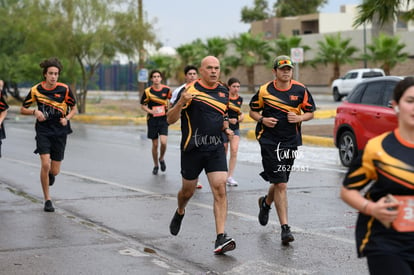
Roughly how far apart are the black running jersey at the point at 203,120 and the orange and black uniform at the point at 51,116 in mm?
2832

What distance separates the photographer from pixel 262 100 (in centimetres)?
870

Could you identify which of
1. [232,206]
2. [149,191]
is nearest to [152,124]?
[149,191]

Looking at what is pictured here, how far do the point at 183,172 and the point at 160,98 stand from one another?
21.3 ft

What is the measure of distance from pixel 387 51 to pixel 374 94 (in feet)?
118

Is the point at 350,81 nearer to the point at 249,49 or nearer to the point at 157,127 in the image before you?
the point at 249,49

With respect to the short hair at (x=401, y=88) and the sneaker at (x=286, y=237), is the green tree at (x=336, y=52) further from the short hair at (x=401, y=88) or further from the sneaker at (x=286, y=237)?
the short hair at (x=401, y=88)

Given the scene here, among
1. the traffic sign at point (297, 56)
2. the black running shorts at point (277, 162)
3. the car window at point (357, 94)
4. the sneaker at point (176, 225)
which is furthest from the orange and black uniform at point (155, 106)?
the traffic sign at point (297, 56)

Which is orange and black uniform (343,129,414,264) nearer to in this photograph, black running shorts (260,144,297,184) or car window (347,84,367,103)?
black running shorts (260,144,297,184)

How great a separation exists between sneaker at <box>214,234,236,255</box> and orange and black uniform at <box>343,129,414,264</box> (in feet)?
11.1

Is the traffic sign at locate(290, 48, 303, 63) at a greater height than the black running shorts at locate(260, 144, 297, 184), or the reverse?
the traffic sign at locate(290, 48, 303, 63)

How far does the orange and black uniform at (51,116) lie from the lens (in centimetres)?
1042

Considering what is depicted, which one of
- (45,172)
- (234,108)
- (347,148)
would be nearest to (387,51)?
(347,148)

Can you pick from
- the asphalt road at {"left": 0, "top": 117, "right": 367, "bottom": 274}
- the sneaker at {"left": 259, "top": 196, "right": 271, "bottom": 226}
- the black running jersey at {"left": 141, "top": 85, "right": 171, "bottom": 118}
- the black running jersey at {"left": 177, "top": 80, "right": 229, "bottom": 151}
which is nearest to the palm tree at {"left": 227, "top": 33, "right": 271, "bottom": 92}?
the asphalt road at {"left": 0, "top": 117, "right": 367, "bottom": 274}

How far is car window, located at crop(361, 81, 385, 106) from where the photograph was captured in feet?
47.1
